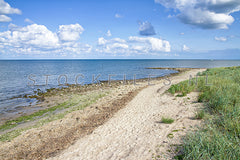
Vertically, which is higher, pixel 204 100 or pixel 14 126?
pixel 204 100

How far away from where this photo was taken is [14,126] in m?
12.5

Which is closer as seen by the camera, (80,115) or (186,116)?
(186,116)

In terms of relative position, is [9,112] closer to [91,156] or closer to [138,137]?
[91,156]

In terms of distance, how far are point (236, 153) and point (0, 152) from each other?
10607 millimetres

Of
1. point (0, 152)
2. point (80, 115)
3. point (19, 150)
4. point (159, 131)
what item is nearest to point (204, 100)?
point (159, 131)

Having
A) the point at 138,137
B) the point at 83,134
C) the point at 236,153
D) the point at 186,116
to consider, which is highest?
the point at 236,153

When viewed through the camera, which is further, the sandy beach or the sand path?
the sandy beach

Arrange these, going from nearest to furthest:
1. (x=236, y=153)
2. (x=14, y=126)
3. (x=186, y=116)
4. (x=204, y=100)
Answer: (x=236, y=153), (x=186, y=116), (x=204, y=100), (x=14, y=126)

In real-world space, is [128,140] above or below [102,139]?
above

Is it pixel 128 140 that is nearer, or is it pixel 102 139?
pixel 128 140

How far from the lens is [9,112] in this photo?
16500 mm

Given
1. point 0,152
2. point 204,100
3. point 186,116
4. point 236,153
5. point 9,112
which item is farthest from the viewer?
point 9,112

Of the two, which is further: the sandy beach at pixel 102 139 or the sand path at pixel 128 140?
the sandy beach at pixel 102 139

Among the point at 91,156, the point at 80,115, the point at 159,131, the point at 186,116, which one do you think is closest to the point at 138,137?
the point at 159,131
